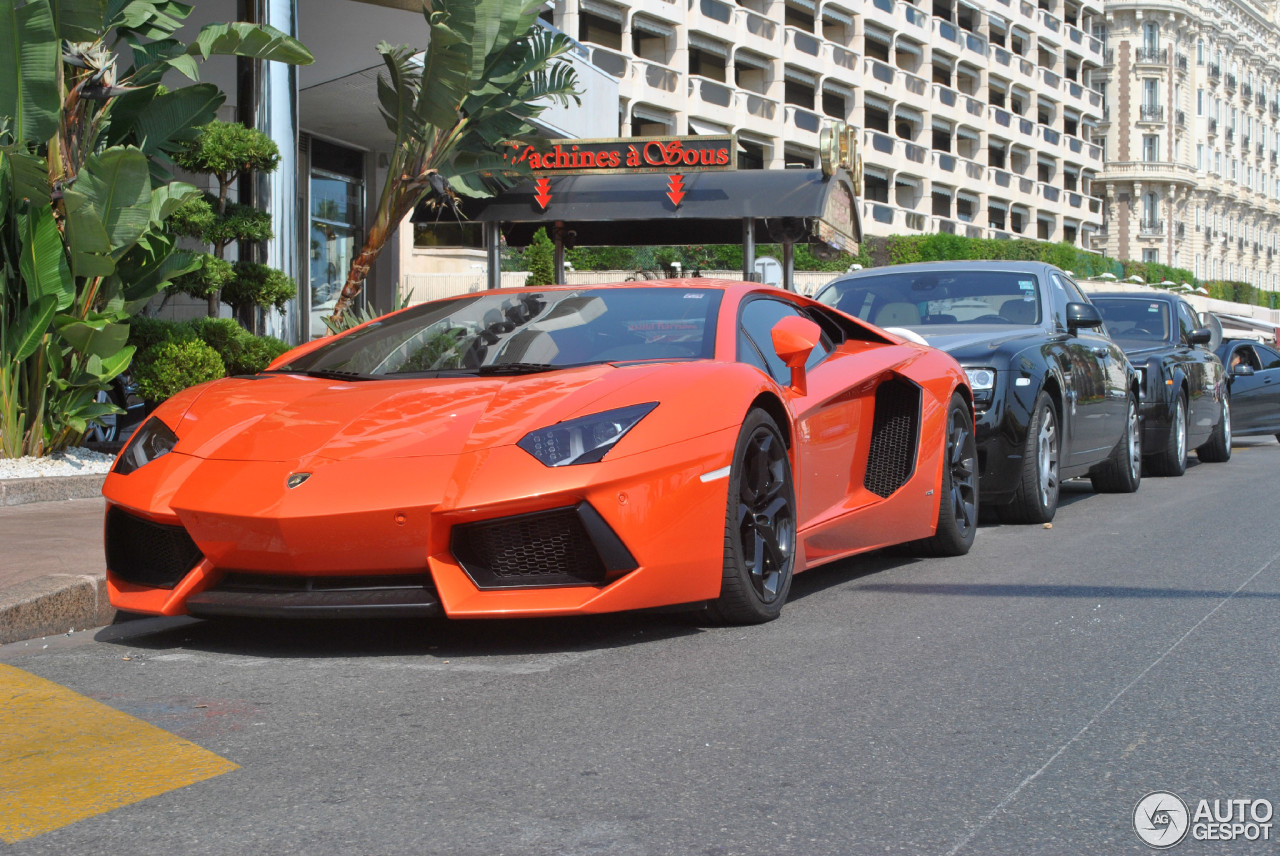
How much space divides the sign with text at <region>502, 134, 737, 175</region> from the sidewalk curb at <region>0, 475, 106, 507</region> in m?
7.90

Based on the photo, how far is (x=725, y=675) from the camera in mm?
4051

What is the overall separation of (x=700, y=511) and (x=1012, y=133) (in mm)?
66760

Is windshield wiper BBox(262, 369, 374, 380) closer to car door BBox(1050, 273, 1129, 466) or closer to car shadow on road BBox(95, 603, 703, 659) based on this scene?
car shadow on road BBox(95, 603, 703, 659)

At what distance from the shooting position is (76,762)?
10.5ft

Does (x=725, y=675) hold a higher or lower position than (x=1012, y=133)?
lower

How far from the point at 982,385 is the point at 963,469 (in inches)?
46.6

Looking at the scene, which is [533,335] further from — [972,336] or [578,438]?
[972,336]

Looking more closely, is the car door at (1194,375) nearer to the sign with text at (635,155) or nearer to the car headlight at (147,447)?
the sign with text at (635,155)

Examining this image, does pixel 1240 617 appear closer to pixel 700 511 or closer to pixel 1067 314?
pixel 700 511

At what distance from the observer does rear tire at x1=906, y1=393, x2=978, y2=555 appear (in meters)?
6.54

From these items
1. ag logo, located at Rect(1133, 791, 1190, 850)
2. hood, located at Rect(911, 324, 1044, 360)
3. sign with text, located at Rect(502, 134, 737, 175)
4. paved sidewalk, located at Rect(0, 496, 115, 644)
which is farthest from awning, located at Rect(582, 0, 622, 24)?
ag logo, located at Rect(1133, 791, 1190, 850)

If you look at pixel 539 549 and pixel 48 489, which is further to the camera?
pixel 48 489

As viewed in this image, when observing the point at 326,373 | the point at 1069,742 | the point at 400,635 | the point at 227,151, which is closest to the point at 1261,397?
the point at 227,151

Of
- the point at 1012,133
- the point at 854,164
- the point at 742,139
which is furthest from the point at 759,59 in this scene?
the point at 854,164
